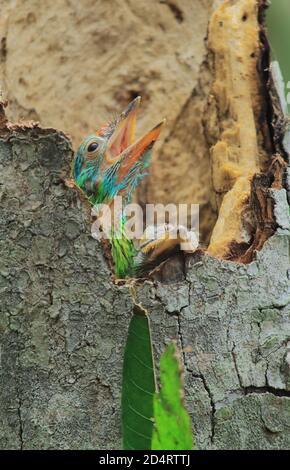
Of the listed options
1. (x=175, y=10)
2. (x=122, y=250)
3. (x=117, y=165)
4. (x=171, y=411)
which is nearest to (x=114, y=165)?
(x=117, y=165)

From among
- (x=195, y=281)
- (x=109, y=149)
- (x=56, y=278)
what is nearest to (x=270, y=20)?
(x=109, y=149)

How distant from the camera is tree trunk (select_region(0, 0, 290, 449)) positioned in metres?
2.21

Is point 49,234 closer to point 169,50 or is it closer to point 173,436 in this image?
point 173,436

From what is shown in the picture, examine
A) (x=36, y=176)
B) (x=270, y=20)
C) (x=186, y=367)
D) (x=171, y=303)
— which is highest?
(x=270, y=20)

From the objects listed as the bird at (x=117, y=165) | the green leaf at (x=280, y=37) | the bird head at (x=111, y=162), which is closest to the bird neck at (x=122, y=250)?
the bird at (x=117, y=165)

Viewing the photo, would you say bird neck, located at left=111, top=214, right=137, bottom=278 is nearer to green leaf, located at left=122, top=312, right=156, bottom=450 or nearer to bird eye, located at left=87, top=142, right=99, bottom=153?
bird eye, located at left=87, top=142, right=99, bottom=153

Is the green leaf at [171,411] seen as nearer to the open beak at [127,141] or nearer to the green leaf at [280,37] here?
the green leaf at [280,37]

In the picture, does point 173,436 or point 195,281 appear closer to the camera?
point 173,436

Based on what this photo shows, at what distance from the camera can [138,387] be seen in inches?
51.1

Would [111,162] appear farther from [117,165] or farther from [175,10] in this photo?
[175,10]

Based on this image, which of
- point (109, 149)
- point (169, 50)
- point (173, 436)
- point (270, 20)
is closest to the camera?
point (173, 436)

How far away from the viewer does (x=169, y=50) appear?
4.37 meters

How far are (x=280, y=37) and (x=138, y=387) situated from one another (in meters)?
2.38
